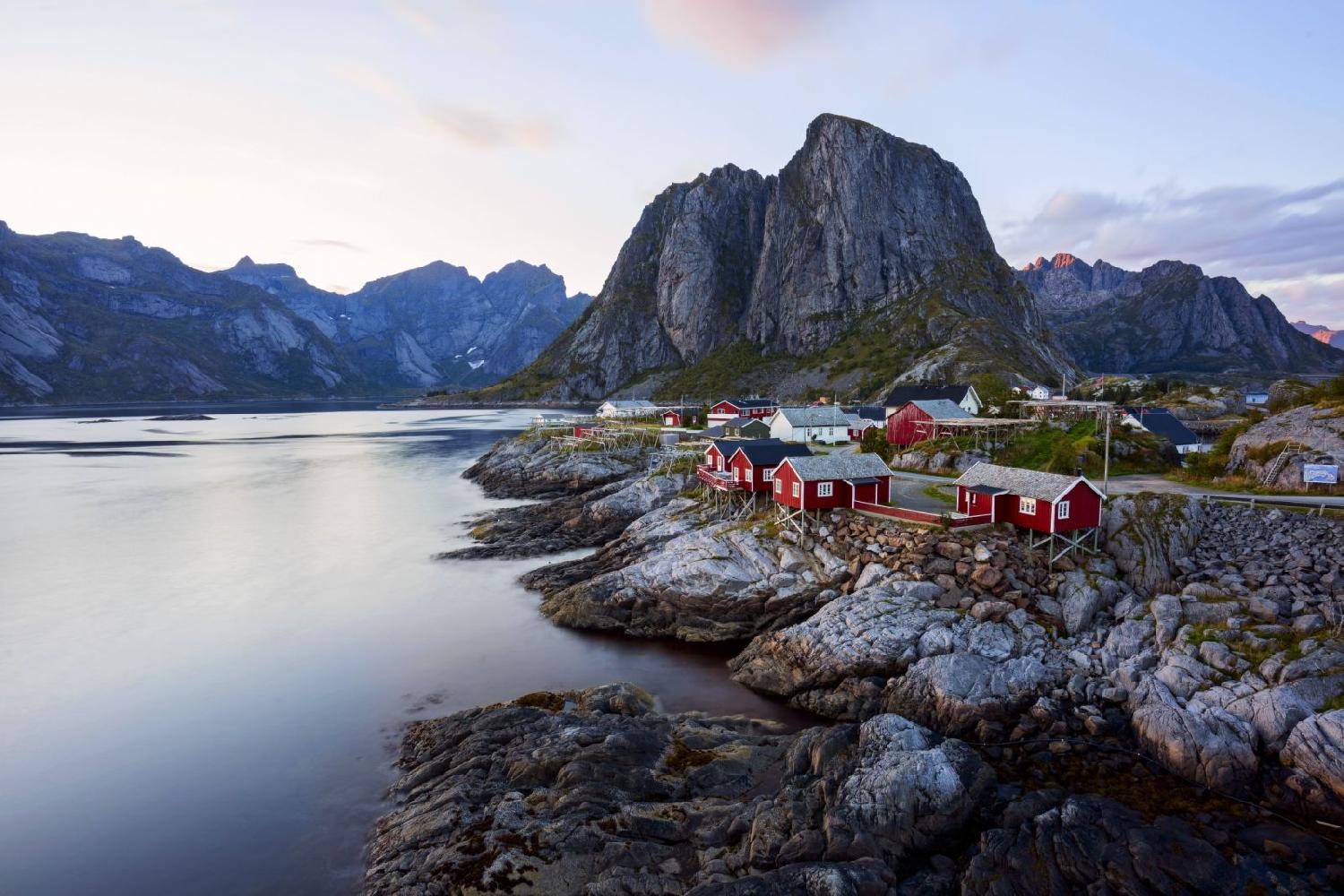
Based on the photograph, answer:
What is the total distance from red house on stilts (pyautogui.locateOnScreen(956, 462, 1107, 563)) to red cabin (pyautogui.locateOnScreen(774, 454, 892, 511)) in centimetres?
553

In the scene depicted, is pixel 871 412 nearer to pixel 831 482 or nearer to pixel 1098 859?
pixel 831 482

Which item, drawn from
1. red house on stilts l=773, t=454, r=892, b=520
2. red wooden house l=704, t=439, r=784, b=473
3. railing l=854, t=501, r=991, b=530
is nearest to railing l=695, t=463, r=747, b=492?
Answer: red wooden house l=704, t=439, r=784, b=473

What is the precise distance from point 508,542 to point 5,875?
33630 mm

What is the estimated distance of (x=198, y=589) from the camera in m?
44.3

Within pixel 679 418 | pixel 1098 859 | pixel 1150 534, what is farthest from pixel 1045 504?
pixel 679 418

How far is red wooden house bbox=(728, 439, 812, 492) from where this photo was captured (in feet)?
134

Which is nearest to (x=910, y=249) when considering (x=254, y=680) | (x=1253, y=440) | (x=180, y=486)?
(x=1253, y=440)

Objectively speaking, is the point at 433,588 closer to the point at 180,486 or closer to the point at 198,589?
the point at 198,589

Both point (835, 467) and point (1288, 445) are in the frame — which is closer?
point (1288, 445)

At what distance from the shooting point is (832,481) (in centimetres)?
3588

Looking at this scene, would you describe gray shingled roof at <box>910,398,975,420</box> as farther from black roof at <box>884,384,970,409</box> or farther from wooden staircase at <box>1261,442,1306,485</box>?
wooden staircase at <box>1261,442,1306,485</box>

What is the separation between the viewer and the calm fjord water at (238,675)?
1928 cm

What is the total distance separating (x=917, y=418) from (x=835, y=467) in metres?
23.6

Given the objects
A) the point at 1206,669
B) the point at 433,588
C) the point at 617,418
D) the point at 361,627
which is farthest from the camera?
the point at 617,418
